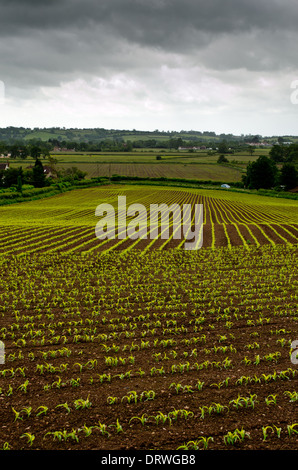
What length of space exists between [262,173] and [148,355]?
9306 cm

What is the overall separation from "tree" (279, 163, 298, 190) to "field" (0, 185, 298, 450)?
74108mm

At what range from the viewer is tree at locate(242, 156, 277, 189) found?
92.8 m

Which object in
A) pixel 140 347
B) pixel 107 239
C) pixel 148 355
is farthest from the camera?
pixel 107 239

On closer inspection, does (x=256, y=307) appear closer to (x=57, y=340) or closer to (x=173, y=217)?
(x=57, y=340)

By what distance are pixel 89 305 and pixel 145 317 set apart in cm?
276

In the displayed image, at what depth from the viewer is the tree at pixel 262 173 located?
92.8 metres

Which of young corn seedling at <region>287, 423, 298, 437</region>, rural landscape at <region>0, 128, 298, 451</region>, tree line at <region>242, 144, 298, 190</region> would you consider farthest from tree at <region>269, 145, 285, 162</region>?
young corn seedling at <region>287, 423, 298, 437</region>

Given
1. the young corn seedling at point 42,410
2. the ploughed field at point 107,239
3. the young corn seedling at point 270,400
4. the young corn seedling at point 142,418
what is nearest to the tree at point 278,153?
the ploughed field at point 107,239

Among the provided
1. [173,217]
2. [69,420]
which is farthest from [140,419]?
[173,217]

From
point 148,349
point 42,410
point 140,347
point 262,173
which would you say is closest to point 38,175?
point 262,173

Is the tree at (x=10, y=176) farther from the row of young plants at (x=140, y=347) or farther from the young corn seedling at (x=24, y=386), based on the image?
the young corn seedling at (x=24, y=386)

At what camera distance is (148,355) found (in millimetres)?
9461

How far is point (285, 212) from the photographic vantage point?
5094cm

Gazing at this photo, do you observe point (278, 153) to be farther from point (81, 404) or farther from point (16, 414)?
A: point (16, 414)
